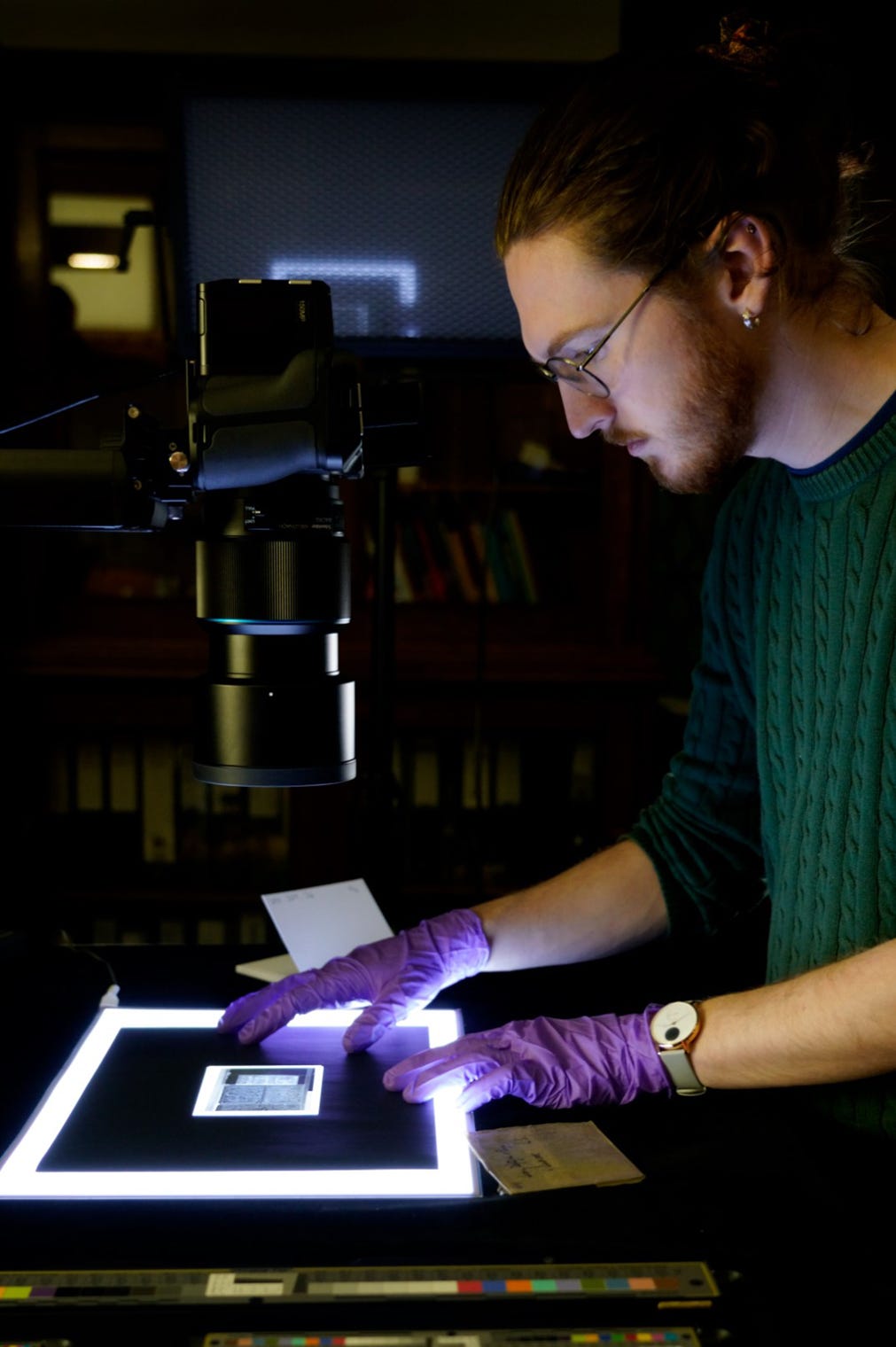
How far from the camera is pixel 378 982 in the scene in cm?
113

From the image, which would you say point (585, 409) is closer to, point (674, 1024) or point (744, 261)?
point (744, 261)

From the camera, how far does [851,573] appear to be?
105cm

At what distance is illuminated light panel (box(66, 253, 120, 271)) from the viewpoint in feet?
9.14

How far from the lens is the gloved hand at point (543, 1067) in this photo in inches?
35.2

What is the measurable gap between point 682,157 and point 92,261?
7.28ft

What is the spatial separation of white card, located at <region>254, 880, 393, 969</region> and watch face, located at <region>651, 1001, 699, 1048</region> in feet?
1.24

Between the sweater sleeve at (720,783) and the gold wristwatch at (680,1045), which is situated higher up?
the sweater sleeve at (720,783)

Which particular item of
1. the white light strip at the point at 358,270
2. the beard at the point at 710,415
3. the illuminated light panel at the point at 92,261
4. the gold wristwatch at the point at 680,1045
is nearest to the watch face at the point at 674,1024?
the gold wristwatch at the point at 680,1045

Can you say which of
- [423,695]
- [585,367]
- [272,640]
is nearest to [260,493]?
[272,640]

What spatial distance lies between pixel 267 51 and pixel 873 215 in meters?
2.26

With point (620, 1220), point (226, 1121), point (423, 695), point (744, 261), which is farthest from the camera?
point (423, 695)

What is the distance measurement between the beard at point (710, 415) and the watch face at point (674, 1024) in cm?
45

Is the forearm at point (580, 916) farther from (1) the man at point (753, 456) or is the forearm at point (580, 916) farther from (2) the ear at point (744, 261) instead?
(2) the ear at point (744, 261)

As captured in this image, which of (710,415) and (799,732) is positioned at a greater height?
(710,415)
